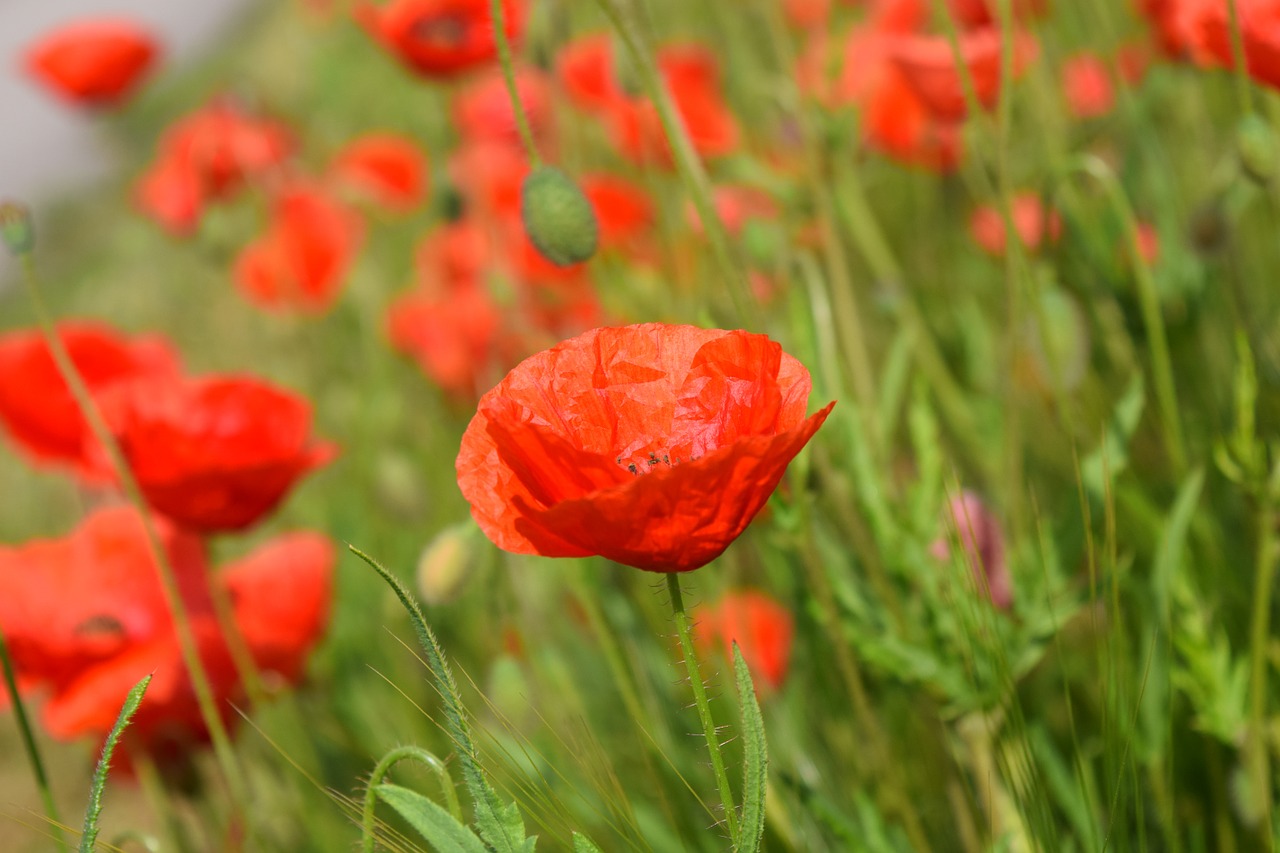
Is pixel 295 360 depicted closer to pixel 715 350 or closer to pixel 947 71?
pixel 947 71

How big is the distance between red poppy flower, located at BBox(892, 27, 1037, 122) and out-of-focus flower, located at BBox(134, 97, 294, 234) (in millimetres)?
1425

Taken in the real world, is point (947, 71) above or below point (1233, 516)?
above

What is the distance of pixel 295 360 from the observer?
9.87 feet

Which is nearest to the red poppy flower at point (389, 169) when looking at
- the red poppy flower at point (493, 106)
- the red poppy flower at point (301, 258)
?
the red poppy flower at point (301, 258)

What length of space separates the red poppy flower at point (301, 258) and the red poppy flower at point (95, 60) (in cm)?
85

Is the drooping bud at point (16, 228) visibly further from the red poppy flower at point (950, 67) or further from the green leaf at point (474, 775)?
the red poppy flower at point (950, 67)

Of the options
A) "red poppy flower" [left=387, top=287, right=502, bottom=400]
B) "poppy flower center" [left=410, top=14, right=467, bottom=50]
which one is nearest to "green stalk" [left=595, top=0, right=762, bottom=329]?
"poppy flower center" [left=410, top=14, right=467, bottom=50]

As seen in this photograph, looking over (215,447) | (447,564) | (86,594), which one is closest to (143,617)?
(86,594)

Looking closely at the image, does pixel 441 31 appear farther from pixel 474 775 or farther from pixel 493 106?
pixel 474 775

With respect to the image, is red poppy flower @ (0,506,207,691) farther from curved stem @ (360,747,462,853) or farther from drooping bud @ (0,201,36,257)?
curved stem @ (360,747,462,853)

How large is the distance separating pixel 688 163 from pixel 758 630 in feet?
2.33

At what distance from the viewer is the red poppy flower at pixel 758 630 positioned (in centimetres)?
133

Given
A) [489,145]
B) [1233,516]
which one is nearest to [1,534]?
[489,145]

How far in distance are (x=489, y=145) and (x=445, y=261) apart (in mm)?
238
